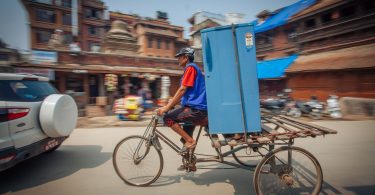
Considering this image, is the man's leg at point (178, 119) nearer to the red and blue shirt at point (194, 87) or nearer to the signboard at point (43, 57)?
the red and blue shirt at point (194, 87)

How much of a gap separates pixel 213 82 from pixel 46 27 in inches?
1395

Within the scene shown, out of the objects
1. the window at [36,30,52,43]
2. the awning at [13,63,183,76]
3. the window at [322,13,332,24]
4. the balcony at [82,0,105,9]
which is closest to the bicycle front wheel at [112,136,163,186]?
the awning at [13,63,183,76]

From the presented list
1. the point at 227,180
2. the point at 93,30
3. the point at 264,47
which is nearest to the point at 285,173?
the point at 227,180

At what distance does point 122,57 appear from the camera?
1977cm

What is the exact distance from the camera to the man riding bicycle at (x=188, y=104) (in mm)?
3094

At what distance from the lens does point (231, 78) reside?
281cm

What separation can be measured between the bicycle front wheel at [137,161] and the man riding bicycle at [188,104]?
51cm

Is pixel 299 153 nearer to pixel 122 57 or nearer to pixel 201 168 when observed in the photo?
pixel 201 168

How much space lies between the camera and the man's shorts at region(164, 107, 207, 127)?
315cm

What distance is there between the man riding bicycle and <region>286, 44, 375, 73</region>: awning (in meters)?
15.4

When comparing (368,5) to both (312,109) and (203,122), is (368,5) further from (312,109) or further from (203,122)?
(203,122)

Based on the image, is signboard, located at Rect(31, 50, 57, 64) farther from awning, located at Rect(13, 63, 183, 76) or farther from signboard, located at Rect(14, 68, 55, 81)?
signboard, located at Rect(14, 68, 55, 81)

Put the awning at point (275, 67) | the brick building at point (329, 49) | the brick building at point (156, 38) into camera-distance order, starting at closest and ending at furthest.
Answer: the brick building at point (329, 49), the awning at point (275, 67), the brick building at point (156, 38)

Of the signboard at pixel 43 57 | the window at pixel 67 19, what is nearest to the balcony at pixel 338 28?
the signboard at pixel 43 57
